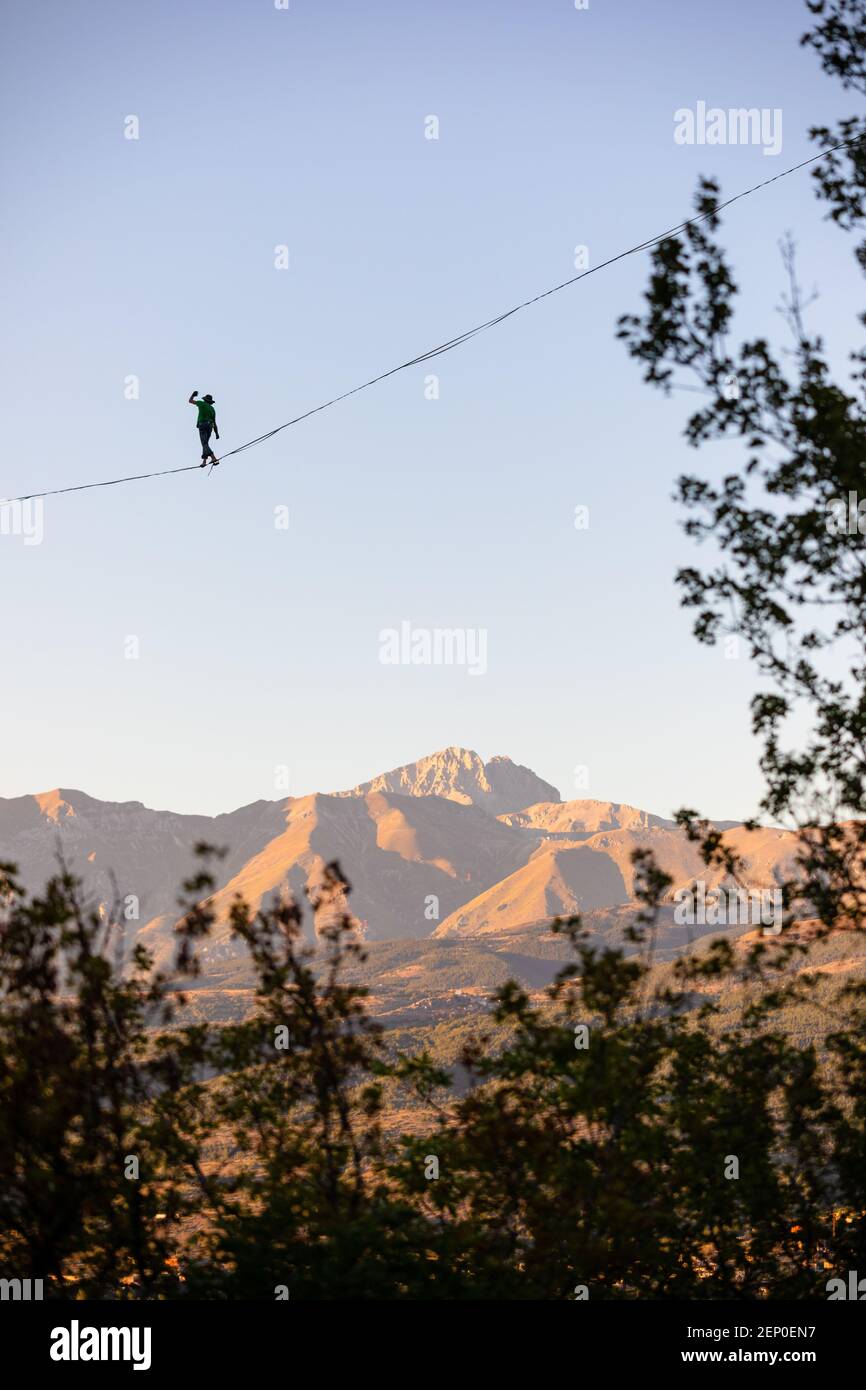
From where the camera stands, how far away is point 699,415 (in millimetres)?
16922

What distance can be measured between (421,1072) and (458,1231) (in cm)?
283

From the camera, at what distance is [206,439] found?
2158 centimetres

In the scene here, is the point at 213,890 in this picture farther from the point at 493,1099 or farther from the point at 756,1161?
the point at 756,1161

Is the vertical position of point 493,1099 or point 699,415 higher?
point 699,415

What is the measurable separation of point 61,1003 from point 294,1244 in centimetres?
420

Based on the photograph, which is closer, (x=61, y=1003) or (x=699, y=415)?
(x=61, y=1003)

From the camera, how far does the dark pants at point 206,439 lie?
847 inches

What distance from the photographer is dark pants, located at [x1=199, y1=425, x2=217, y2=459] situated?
70.6 feet

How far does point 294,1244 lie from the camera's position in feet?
46.4
